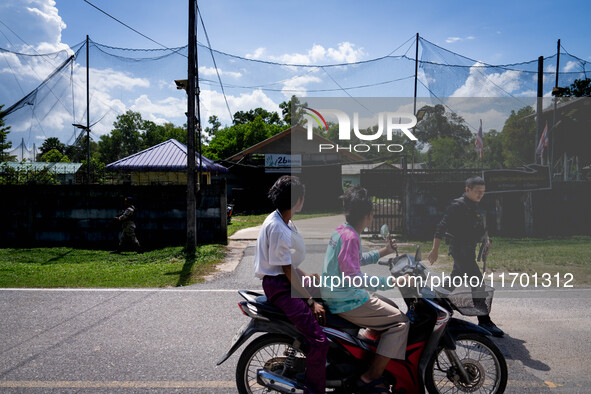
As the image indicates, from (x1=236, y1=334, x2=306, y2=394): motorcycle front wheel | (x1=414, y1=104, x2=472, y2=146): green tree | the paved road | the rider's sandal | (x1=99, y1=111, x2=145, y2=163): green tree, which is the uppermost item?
(x1=99, y1=111, x2=145, y2=163): green tree

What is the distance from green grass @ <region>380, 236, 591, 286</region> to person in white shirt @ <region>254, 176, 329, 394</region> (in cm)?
617

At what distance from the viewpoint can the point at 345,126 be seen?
6.03 m

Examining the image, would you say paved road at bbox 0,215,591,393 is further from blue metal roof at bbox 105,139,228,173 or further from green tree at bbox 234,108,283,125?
green tree at bbox 234,108,283,125

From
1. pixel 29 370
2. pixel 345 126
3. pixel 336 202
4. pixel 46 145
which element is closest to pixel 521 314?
pixel 345 126

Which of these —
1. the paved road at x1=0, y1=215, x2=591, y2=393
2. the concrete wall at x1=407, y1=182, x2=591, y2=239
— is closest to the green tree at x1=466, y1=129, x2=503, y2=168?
the concrete wall at x1=407, y1=182, x2=591, y2=239

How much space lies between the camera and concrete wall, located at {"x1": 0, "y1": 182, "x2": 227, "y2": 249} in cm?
1198

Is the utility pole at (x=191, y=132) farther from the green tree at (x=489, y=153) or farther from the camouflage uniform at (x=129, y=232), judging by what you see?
the green tree at (x=489, y=153)

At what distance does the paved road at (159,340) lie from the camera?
3566 mm

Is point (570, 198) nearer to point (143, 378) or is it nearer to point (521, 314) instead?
point (521, 314)

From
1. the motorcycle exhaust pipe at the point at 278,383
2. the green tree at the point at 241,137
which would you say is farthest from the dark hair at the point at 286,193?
the green tree at the point at 241,137

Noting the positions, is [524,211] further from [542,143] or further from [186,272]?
[186,272]

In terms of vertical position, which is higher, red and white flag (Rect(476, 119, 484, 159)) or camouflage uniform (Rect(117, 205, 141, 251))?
red and white flag (Rect(476, 119, 484, 159))

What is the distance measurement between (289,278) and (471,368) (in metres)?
1.63

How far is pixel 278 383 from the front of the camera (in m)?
3.01
